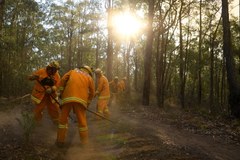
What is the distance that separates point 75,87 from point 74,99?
0.29 m

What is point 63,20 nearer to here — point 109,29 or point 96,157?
point 109,29

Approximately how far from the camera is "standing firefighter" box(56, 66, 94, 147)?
7918mm

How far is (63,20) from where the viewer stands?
48.4 meters

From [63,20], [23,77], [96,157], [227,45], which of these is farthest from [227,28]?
[63,20]

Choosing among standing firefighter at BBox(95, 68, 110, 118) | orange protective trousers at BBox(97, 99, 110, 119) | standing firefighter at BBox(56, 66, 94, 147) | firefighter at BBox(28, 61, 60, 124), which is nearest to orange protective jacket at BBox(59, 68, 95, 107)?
standing firefighter at BBox(56, 66, 94, 147)

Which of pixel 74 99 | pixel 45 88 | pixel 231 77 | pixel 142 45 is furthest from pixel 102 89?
pixel 142 45

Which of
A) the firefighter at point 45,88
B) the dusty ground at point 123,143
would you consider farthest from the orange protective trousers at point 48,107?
the dusty ground at point 123,143

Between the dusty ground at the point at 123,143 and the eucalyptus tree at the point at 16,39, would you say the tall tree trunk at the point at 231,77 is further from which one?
the eucalyptus tree at the point at 16,39

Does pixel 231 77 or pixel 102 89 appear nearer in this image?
pixel 102 89

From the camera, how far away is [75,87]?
7996 millimetres

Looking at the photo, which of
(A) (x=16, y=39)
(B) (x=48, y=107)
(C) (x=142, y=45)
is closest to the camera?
(B) (x=48, y=107)

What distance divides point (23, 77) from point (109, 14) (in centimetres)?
1152

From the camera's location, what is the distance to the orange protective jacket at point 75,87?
26.1 ft

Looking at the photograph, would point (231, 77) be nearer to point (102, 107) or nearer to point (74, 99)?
point (102, 107)
